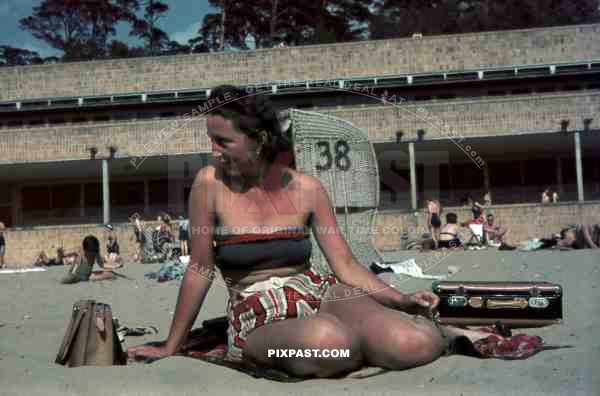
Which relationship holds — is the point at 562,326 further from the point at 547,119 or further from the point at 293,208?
the point at 547,119

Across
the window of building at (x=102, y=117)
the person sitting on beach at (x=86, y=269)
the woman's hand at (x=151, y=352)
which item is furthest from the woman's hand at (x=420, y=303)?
the window of building at (x=102, y=117)

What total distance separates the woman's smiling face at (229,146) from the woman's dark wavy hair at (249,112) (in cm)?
2

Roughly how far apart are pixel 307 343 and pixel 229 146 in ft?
2.37

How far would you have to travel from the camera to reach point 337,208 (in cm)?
621

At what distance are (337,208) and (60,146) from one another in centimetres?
1264

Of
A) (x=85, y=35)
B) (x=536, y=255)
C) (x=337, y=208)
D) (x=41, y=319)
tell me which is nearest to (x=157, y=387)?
(x=41, y=319)

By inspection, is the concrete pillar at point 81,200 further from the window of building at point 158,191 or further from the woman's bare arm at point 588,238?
the woman's bare arm at point 588,238

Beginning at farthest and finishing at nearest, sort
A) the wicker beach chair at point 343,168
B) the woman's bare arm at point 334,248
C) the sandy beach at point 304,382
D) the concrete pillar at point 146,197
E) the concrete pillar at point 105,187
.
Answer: the concrete pillar at point 146,197, the concrete pillar at point 105,187, the wicker beach chair at point 343,168, the woman's bare arm at point 334,248, the sandy beach at point 304,382

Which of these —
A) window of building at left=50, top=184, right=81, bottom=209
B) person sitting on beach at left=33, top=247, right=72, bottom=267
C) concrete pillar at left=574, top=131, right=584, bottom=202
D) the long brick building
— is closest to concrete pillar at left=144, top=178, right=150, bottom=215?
the long brick building

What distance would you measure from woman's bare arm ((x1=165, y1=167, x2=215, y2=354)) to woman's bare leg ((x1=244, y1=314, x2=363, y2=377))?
10.4 inches

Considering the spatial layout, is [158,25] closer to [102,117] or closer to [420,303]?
[420,303]

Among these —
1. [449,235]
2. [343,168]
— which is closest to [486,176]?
[449,235]

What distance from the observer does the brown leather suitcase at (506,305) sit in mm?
3393

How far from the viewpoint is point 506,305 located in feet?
11.3
